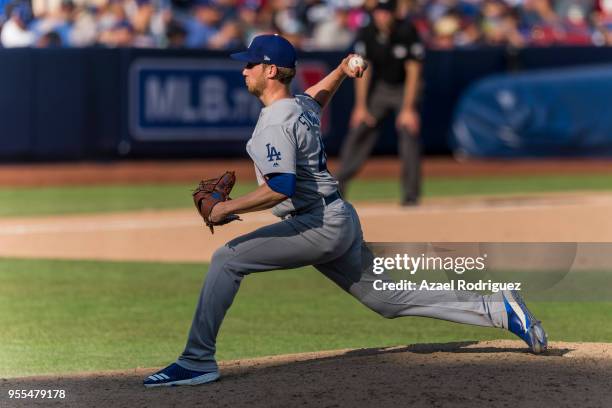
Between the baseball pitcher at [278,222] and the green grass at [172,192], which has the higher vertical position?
the baseball pitcher at [278,222]

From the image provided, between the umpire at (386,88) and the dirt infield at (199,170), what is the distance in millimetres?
4416

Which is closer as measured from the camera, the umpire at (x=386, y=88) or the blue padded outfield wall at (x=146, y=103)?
the umpire at (x=386, y=88)

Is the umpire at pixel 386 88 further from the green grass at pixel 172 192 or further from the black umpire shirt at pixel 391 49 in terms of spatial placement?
the green grass at pixel 172 192

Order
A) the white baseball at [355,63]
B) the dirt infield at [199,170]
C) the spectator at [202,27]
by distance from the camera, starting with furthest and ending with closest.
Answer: the spectator at [202,27], the dirt infield at [199,170], the white baseball at [355,63]

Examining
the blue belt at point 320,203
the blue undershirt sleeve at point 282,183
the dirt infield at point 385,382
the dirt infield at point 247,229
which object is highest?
the blue undershirt sleeve at point 282,183

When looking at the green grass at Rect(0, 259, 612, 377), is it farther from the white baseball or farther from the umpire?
the umpire

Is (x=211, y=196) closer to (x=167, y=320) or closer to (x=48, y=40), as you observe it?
(x=167, y=320)

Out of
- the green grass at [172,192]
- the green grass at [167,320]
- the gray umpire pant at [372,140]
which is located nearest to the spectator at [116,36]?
the green grass at [172,192]

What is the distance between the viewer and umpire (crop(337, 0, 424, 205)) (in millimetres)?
14516

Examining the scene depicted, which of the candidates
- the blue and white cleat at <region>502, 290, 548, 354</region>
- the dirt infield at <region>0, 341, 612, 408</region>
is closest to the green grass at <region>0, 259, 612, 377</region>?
the dirt infield at <region>0, 341, 612, 408</region>

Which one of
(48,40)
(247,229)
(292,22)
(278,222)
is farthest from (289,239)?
(292,22)

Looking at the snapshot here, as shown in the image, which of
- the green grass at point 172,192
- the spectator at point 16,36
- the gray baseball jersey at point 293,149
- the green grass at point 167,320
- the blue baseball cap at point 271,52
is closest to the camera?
the gray baseball jersey at point 293,149

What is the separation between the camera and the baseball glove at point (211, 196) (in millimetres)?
6277

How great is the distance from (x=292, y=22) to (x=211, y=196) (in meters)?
14.5
